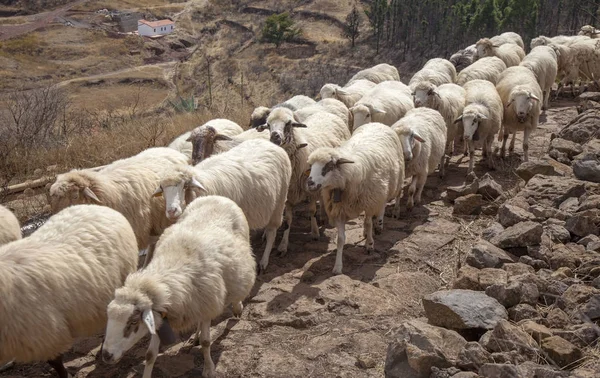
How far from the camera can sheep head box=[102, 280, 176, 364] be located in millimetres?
4227

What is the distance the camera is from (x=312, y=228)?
26.2 ft

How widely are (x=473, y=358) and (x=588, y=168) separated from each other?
4215 mm

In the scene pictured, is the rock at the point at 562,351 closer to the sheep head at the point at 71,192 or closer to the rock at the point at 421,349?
the rock at the point at 421,349

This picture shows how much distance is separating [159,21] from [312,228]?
7855 centimetres

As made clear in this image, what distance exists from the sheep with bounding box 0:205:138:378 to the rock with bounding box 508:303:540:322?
11.0 feet

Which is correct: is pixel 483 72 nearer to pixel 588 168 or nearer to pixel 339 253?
pixel 588 168

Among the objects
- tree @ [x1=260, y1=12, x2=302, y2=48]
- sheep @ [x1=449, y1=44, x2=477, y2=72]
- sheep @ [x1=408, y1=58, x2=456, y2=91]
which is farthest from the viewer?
tree @ [x1=260, y1=12, x2=302, y2=48]

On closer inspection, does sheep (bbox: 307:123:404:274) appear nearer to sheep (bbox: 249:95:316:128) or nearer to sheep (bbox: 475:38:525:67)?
sheep (bbox: 249:95:316:128)

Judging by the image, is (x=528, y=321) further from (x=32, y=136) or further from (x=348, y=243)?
(x=32, y=136)

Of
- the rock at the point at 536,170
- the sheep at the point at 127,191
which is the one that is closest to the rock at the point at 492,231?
the rock at the point at 536,170

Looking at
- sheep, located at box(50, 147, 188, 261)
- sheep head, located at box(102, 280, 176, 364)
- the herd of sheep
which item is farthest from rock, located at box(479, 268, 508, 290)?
sheep, located at box(50, 147, 188, 261)

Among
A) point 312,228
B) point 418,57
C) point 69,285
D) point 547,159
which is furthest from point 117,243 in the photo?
point 418,57

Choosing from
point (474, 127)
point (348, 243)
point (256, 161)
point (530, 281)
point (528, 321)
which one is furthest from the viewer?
point (474, 127)

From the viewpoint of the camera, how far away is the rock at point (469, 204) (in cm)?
815
